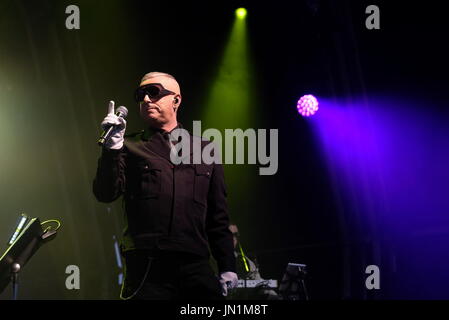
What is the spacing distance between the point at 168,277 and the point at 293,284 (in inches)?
225

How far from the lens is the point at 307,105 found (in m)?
10.2

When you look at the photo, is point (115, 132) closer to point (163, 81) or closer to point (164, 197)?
point (164, 197)

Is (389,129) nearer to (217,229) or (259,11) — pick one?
(259,11)

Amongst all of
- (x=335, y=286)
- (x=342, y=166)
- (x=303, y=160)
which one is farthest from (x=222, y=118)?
(x=335, y=286)

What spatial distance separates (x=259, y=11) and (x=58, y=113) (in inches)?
155

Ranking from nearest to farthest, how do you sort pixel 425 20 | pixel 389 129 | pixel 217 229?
pixel 217 229, pixel 425 20, pixel 389 129

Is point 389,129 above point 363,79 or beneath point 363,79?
beneath

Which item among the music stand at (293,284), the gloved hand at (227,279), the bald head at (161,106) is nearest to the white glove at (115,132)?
the bald head at (161,106)

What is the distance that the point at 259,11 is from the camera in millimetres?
9836

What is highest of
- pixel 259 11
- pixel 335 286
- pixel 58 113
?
pixel 259 11

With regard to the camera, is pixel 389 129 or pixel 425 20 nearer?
pixel 425 20

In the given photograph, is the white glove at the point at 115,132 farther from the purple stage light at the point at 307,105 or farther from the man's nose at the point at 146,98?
the purple stage light at the point at 307,105

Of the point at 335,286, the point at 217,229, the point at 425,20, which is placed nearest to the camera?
the point at 217,229

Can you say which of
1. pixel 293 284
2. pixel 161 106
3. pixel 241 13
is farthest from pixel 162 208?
pixel 241 13
